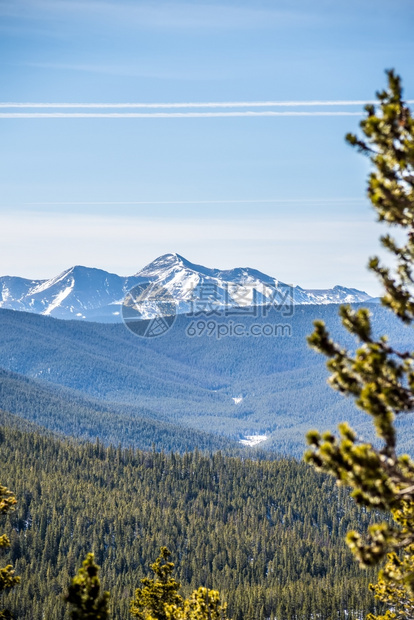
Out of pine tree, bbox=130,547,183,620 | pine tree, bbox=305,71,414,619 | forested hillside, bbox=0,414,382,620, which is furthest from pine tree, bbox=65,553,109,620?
forested hillside, bbox=0,414,382,620

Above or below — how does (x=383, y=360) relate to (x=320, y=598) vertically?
above

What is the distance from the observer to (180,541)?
160875 millimetres

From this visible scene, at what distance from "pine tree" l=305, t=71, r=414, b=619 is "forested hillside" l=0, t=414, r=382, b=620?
10291 centimetres

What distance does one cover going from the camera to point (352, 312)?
15102mm

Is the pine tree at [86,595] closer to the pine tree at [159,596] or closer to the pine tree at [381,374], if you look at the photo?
the pine tree at [381,374]

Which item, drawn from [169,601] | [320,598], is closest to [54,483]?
[320,598]

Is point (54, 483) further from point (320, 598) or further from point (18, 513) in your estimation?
point (320, 598)

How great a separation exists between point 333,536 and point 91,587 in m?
174

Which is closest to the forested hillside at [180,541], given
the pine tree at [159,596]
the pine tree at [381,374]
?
the pine tree at [159,596]

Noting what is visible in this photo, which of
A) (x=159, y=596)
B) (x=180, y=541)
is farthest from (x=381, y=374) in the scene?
(x=180, y=541)

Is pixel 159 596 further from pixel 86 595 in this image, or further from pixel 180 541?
pixel 180 541

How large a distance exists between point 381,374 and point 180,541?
514ft

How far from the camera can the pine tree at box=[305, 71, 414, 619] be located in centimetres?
1299

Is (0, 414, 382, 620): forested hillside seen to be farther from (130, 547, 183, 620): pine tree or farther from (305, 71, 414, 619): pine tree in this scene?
(305, 71, 414, 619): pine tree
